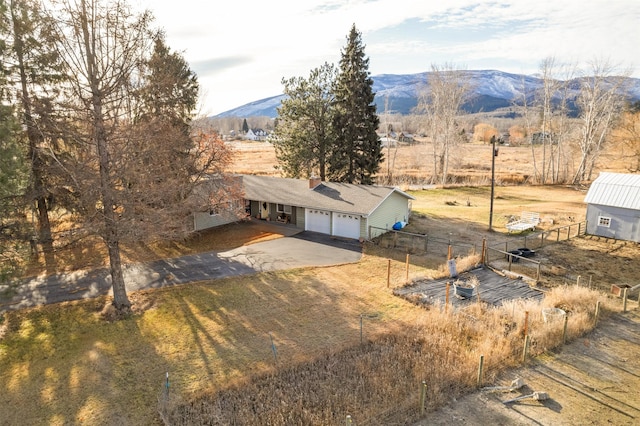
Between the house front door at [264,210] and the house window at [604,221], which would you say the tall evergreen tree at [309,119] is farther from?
the house window at [604,221]

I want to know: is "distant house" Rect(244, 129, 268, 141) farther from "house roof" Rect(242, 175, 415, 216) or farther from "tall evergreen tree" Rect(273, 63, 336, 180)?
"house roof" Rect(242, 175, 415, 216)

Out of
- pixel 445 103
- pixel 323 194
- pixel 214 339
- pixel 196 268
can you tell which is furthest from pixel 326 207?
pixel 445 103

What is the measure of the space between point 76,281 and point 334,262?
45.9 feet

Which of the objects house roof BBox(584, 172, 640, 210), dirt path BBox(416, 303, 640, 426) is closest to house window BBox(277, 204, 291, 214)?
dirt path BBox(416, 303, 640, 426)

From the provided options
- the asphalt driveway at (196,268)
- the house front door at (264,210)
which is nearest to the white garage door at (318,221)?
the asphalt driveway at (196,268)

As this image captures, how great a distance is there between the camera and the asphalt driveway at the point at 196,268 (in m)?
18.5

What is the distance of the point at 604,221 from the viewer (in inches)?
1093

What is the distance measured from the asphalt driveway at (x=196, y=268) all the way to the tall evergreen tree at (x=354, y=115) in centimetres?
1143

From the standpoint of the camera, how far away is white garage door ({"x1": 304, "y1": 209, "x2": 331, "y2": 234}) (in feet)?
94.1

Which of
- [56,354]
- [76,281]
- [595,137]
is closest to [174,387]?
[56,354]

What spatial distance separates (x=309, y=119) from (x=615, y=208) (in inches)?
1001

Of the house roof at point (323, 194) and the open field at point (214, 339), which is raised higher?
the house roof at point (323, 194)

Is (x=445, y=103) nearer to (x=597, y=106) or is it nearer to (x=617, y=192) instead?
(x=597, y=106)

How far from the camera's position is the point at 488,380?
1167cm
